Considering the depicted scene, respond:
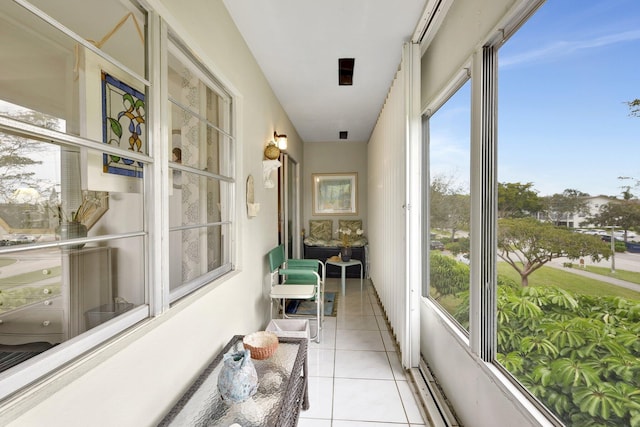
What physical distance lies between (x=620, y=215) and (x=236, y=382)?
1.48m

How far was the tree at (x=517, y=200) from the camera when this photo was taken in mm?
1114

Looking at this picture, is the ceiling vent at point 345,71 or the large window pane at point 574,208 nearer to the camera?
the large window pane at point 574,208

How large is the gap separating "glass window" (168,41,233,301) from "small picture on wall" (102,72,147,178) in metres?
0.23

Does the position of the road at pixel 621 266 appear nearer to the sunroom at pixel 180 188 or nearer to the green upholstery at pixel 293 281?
the sunroom at pixel 180 188

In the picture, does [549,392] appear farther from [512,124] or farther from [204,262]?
[204,262]

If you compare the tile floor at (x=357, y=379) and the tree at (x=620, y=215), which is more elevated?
the tree at (x=620, y=215)

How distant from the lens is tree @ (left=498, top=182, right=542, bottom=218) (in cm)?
111

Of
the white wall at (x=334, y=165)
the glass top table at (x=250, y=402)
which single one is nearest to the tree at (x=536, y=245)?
the glass top table at (x=250, y=402)

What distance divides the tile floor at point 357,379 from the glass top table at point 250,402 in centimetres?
54

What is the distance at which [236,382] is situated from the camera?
1213 mm

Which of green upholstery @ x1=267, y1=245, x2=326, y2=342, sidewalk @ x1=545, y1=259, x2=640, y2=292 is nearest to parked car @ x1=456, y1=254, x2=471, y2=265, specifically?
sidewalk @ x1=545, y1=259, x2=640, y2=292

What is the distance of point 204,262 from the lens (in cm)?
179

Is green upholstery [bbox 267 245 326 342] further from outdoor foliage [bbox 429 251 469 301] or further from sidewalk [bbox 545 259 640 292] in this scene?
sidewalk [bbox 545 259 640 292]

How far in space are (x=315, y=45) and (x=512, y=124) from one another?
5.72 ft
